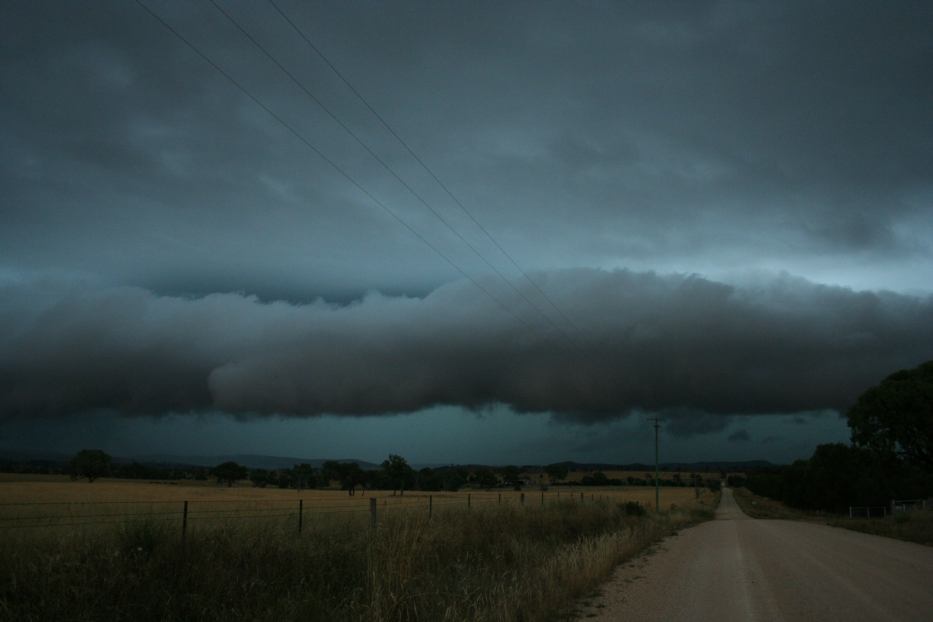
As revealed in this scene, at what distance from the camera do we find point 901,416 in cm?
5459

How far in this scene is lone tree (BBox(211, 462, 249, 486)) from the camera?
13550 centimetres

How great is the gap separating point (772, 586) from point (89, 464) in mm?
119625

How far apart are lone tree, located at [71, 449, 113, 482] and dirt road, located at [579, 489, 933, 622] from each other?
112447 millimetres

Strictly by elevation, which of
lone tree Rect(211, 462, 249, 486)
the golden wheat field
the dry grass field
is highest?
the dry grass field

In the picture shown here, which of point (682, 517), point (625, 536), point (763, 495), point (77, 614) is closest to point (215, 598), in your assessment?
point (77, 614)

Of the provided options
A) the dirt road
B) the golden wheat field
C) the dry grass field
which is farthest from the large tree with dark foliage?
the dry grass field

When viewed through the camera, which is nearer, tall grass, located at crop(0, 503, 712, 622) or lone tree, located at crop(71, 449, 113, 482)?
tall grass, located at crop(0, 503, 712, 622)

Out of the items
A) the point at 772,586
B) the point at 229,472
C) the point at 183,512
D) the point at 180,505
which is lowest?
the point at 229,472

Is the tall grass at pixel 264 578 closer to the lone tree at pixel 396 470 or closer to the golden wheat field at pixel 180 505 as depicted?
the golden wheat field at pixel 180 505

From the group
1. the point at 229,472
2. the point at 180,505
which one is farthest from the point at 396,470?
the point at 180,505

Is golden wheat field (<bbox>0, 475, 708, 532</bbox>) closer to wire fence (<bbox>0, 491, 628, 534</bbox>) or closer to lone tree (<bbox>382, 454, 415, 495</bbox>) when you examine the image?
wire fence (<bbox>0, 491, 628, 534</bbox>)

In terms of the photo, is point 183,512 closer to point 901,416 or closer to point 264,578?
point 264,578

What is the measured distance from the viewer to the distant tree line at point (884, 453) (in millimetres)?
54094

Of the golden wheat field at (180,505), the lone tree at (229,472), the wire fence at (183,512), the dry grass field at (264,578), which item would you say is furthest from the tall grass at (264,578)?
the lone tree at (229,472)
